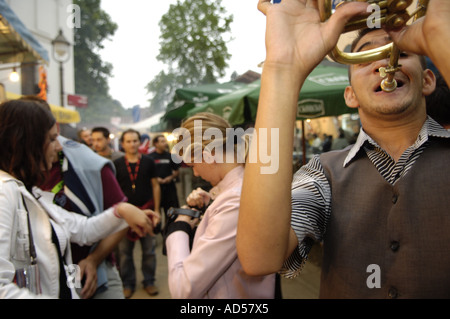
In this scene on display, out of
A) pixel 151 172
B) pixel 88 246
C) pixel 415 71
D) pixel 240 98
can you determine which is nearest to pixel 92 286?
pixel 88 246

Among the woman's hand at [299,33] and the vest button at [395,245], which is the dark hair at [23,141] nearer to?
the woman's hand at [299,33]

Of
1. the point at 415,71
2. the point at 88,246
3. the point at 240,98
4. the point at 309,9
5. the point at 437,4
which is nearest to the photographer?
the point at 437,4

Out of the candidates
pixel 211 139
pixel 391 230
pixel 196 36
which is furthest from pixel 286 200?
pixel 196 36

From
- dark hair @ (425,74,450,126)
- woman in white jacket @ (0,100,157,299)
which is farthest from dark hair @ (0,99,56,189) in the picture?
dark hair @ (425,74,450,126)

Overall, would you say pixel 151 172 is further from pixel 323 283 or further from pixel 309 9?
pixel 309 9

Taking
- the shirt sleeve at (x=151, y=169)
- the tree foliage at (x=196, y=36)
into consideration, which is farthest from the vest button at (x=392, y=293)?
the tree foliage at (x=196, y=36)

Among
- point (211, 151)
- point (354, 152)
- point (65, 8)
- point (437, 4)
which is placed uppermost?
point (65, 8)

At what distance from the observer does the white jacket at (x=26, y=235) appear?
1142 mm

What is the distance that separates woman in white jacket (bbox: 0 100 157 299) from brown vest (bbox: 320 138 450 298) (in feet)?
4.14

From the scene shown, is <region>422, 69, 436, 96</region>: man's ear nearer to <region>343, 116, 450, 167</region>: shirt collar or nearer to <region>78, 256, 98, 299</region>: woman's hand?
<region>343, 116, 450, 167</region>: shirt collar

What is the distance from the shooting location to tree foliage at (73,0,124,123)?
3109 centimetres

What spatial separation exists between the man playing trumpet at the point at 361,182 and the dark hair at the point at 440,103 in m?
0.72

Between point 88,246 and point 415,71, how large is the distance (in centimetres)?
211
